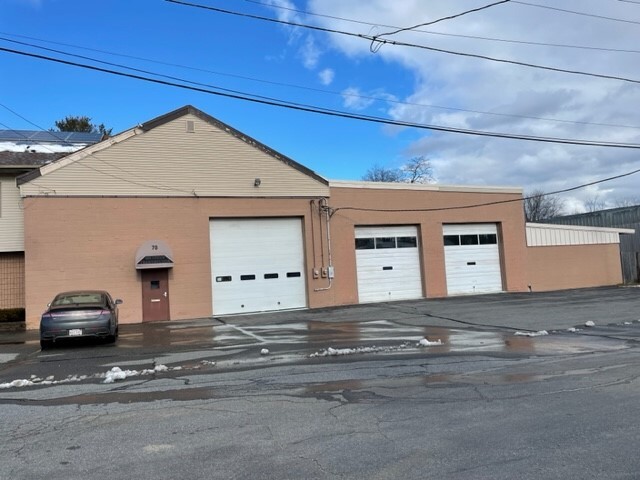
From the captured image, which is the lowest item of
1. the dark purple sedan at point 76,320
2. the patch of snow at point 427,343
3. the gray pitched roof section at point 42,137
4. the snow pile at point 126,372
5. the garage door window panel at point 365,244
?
the patch of snow at point 427,343

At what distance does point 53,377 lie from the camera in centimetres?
976

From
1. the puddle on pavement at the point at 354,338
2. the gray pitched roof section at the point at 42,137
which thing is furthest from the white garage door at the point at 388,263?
the gray pitched roof section at the point at 42,137

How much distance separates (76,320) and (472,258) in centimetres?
2089

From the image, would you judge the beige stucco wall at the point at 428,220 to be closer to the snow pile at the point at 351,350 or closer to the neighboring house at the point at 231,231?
the neighboring house at the point at 231,231

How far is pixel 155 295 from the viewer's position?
21.9m

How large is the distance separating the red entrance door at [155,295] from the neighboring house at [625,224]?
29.1 m

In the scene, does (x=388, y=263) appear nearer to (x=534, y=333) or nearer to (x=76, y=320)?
(x=534, y=333)

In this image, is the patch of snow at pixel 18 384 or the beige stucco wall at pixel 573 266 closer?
the patch of snow at pixel 18 384

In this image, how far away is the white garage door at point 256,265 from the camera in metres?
23.4

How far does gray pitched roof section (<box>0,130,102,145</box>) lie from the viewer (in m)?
28.0

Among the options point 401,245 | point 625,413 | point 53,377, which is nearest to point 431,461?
point 625,413

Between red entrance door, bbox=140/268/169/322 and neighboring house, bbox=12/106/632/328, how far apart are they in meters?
0.04

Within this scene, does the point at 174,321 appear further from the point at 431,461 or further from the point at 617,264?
the point at 617,264

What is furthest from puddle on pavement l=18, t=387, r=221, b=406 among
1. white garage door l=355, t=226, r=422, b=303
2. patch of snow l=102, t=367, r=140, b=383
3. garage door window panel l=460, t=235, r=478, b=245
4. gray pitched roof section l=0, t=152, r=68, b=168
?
garage door window panel l=460, t=235, r=478, b=245
